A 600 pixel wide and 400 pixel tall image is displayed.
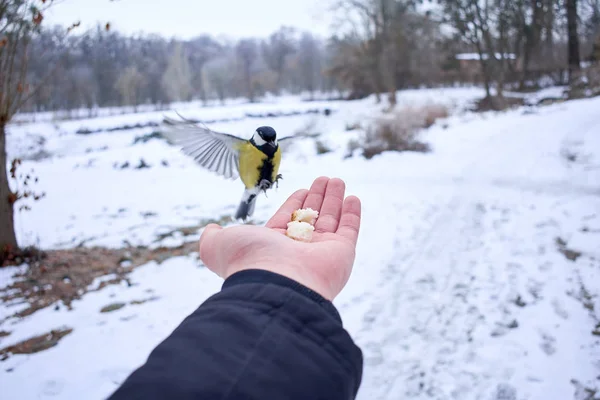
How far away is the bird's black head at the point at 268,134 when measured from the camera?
142 cm

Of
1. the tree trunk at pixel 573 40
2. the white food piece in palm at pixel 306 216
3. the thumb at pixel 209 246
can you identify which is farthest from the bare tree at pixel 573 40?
the thumb at pixel 209 246

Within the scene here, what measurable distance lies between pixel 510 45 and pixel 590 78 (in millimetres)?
5276


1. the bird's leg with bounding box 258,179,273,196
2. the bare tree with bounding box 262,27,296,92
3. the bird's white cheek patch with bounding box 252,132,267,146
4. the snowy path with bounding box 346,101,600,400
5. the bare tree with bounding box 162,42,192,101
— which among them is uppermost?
the bare tree with bounding box 162,42,192,101

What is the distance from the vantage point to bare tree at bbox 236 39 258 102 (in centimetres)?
381

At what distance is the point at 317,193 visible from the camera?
1.90 meters

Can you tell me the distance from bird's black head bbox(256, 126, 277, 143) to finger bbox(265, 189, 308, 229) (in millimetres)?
461

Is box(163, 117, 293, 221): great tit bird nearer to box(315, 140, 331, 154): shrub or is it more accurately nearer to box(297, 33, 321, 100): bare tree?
box(297, 33, 321, 100): bare tree

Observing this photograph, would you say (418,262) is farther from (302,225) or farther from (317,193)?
(302,225)

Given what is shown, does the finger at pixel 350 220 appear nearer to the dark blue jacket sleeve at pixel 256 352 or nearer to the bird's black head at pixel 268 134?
the bird's black head at pixel 268 134

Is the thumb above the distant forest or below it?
below

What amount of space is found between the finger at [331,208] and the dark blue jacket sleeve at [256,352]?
70 cm

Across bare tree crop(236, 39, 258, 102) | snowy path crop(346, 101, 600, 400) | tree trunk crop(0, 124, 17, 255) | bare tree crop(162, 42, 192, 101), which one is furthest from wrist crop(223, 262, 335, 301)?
bare tree crop(162, 42, 192, 101)

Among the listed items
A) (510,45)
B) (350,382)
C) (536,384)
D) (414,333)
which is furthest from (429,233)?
(510,45)

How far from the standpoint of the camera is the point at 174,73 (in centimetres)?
775
